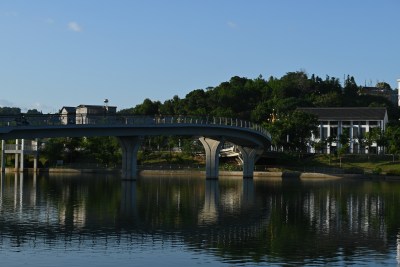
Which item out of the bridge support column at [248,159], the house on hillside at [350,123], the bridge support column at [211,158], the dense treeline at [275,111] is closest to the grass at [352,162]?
the dense treeline at [275,111]

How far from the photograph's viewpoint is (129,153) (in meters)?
102

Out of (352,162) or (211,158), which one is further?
(352,162)

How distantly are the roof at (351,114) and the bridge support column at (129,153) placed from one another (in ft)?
224

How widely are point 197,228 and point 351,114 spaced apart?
119680 millimetres

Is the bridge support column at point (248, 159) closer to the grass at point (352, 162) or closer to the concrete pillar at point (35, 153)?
the grass at point (352, 162)

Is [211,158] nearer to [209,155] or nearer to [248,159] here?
[209,155]

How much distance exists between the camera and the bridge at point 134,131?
3059 inches

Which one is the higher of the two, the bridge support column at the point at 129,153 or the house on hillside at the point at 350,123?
the house on hillside at the point at 350,123

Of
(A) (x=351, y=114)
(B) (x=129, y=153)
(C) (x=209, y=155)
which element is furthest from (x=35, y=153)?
(A) (x=351, y=114)

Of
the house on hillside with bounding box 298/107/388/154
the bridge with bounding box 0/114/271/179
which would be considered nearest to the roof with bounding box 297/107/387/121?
the house on hillside with bounding box 298/107/388/154

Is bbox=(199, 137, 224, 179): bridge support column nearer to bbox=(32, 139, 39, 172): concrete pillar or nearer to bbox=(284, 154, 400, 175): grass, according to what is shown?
bbox=(284, 154, 400, 175): grass

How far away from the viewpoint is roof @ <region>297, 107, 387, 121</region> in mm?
161938

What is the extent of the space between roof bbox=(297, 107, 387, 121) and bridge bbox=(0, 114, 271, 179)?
122ft

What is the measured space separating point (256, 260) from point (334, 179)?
269ft
